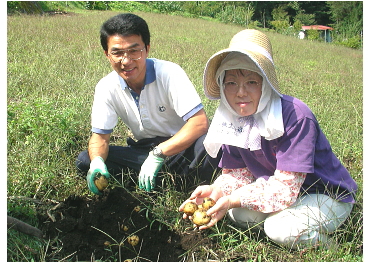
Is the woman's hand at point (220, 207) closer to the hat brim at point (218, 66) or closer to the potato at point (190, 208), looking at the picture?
the potato at point (190, 208)

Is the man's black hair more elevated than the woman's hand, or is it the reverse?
the man's black hair

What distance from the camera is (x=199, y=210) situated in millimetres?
1821

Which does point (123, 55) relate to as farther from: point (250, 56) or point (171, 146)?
point (250, 56)

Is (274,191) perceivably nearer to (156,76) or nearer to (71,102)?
(156,76)

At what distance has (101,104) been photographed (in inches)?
94.9

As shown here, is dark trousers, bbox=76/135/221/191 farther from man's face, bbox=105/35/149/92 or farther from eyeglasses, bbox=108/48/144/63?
eyeglasses, bbox=108/48/144/63

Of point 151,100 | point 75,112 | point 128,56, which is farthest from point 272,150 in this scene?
point 75,112

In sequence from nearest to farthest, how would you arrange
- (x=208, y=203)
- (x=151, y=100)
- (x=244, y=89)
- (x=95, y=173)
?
(x=244, y=89) → (x=208, y=203) → (x=95, y=173) → (x=151, y=100)

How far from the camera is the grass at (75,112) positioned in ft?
6.12

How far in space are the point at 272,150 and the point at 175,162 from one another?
919 millimetres

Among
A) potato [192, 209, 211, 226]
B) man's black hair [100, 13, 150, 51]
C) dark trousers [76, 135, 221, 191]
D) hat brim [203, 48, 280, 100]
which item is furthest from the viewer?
dark trousers [76, 135, 221, 191]

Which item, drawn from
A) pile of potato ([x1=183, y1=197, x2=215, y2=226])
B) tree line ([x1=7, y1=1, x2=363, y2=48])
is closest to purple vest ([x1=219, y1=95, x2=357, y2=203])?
pile of potato ([x1=183, y1=197, x2=215, y2=226])

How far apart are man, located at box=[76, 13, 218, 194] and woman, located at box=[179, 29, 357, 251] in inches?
15.9

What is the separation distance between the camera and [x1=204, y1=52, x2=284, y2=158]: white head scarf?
1.70 m
